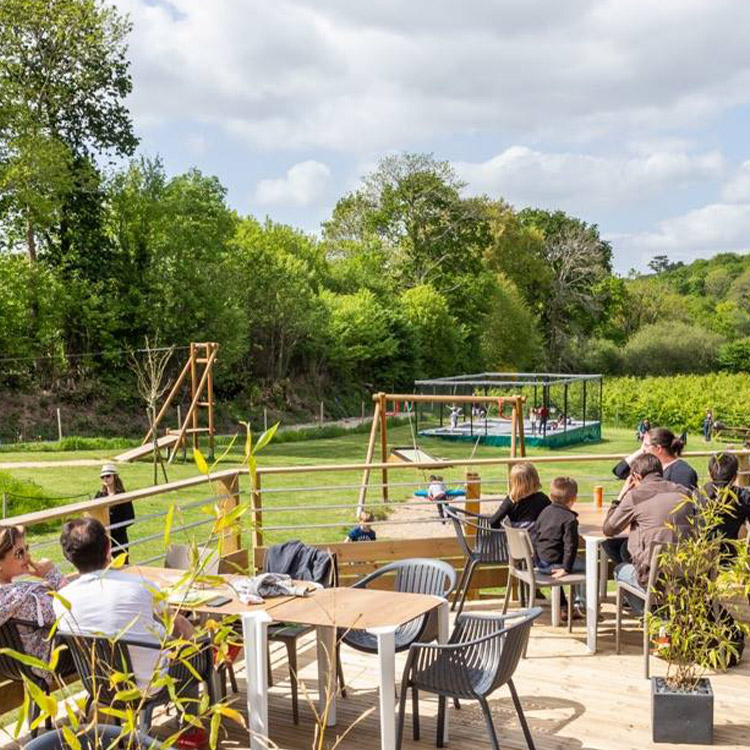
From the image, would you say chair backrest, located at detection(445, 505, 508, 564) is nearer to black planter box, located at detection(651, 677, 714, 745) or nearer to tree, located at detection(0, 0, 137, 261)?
black planter box, located at detection(651, 677, 714, 745)

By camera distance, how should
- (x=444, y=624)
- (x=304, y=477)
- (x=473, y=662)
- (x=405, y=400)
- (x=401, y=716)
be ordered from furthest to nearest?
(x=304, y=477) → (x=405, y=400) → (x=444, y=624) → (x=401, y=716) → (x=473, y=662)

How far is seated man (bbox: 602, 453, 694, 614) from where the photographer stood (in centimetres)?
485

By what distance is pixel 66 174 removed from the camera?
28.6 m

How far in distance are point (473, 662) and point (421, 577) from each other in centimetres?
96

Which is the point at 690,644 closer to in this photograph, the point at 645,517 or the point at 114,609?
the point at 645,517

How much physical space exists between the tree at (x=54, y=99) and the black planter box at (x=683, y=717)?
88.0ft

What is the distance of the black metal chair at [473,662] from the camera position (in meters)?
3.74

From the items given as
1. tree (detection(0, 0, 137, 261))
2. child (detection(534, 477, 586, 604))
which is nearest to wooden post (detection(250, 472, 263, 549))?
child (detection(534, 477, 586, 604))

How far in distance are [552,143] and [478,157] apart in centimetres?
1314

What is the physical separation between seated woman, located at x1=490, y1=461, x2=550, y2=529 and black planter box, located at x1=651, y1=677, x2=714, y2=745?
1.78 m

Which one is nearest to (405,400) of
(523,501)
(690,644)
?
(523,501)

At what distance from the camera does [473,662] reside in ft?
12.6

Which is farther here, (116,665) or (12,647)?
(12,647)

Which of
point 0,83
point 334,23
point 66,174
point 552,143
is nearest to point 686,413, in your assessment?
point 552,143
